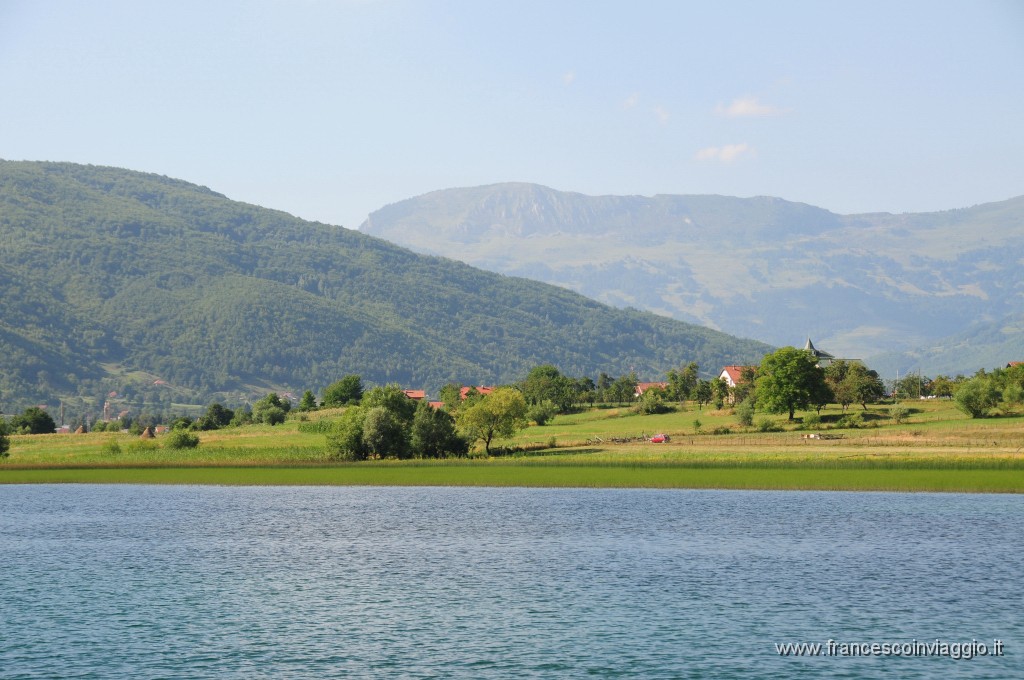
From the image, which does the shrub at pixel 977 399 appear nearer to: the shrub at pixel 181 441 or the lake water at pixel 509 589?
the lake water at pixel 509 589

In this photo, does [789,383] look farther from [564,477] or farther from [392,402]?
[564,477]

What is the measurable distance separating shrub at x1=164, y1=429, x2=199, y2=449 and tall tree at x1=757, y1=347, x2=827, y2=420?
84.1 m

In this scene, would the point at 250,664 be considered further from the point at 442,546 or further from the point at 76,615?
the point at 442,546

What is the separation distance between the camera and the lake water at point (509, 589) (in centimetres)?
3734

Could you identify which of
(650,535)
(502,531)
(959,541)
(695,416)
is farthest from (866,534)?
(695,416)

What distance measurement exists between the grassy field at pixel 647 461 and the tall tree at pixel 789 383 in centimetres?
524

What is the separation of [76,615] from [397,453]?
274ft

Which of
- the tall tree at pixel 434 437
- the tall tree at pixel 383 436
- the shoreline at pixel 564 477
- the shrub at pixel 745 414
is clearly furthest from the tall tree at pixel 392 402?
the shrub at pixel 745 414

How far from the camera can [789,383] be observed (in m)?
166

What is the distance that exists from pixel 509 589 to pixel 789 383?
123 meters

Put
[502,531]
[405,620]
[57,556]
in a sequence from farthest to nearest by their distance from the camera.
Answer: [502,531] → [57,556] → [405,620]

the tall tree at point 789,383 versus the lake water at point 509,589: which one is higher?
the tall tree at point 789,383

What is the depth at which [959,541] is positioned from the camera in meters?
62.9

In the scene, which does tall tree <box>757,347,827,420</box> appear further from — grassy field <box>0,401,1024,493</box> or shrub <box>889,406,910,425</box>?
shrub <box>889,406,910,425</box>
